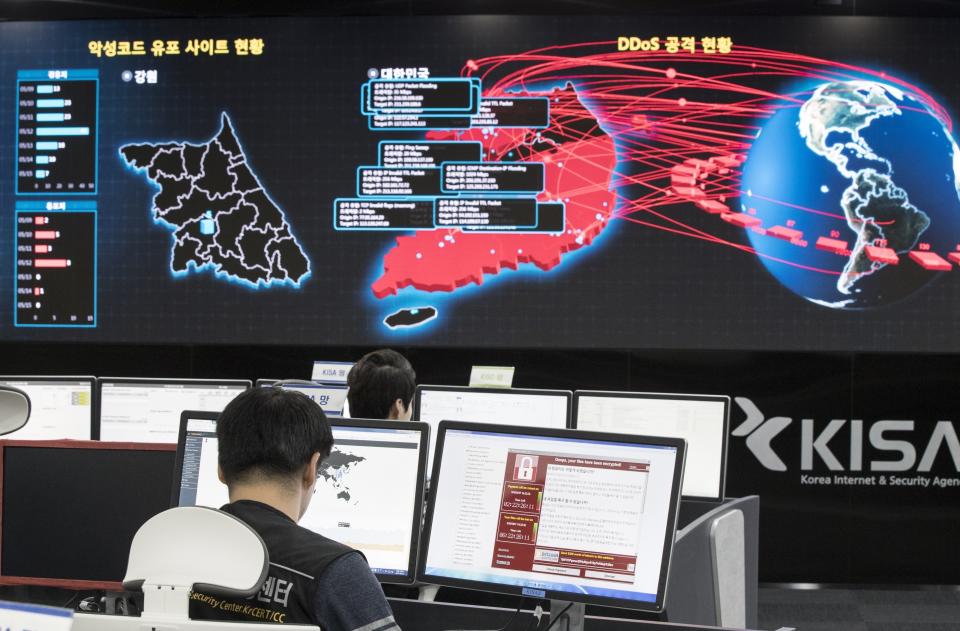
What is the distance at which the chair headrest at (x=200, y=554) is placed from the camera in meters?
1.13

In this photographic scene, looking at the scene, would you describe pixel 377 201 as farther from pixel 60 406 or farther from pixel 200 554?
pixel 200 554

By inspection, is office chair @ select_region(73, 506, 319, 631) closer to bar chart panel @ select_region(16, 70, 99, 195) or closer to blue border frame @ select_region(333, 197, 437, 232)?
blue border frame @ select_region(333, 197, 437, 232)

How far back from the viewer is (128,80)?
5.70 m

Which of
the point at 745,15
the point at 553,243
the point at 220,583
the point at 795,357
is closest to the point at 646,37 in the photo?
the point at 745,15

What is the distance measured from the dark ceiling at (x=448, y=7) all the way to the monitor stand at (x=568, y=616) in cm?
399

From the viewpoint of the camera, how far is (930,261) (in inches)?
213

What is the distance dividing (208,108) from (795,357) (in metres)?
3.21

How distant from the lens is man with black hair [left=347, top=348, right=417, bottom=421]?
316cm

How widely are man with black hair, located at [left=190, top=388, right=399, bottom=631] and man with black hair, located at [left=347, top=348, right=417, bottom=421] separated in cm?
131

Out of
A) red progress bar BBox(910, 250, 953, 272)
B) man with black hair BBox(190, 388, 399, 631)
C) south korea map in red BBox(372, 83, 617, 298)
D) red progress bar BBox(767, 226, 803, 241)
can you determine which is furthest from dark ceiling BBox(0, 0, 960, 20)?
man with black hair BBox(190, 388, 399, 631)

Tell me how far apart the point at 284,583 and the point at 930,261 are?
4.59 m

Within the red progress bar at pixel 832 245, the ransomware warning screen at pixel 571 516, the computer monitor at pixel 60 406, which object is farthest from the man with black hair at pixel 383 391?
the red progress bar at pixel 832 245

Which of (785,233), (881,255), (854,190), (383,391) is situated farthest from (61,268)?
(881,255)

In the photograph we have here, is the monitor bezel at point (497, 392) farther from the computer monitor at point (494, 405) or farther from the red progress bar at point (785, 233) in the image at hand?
the red progress bar at point (785, 233)
